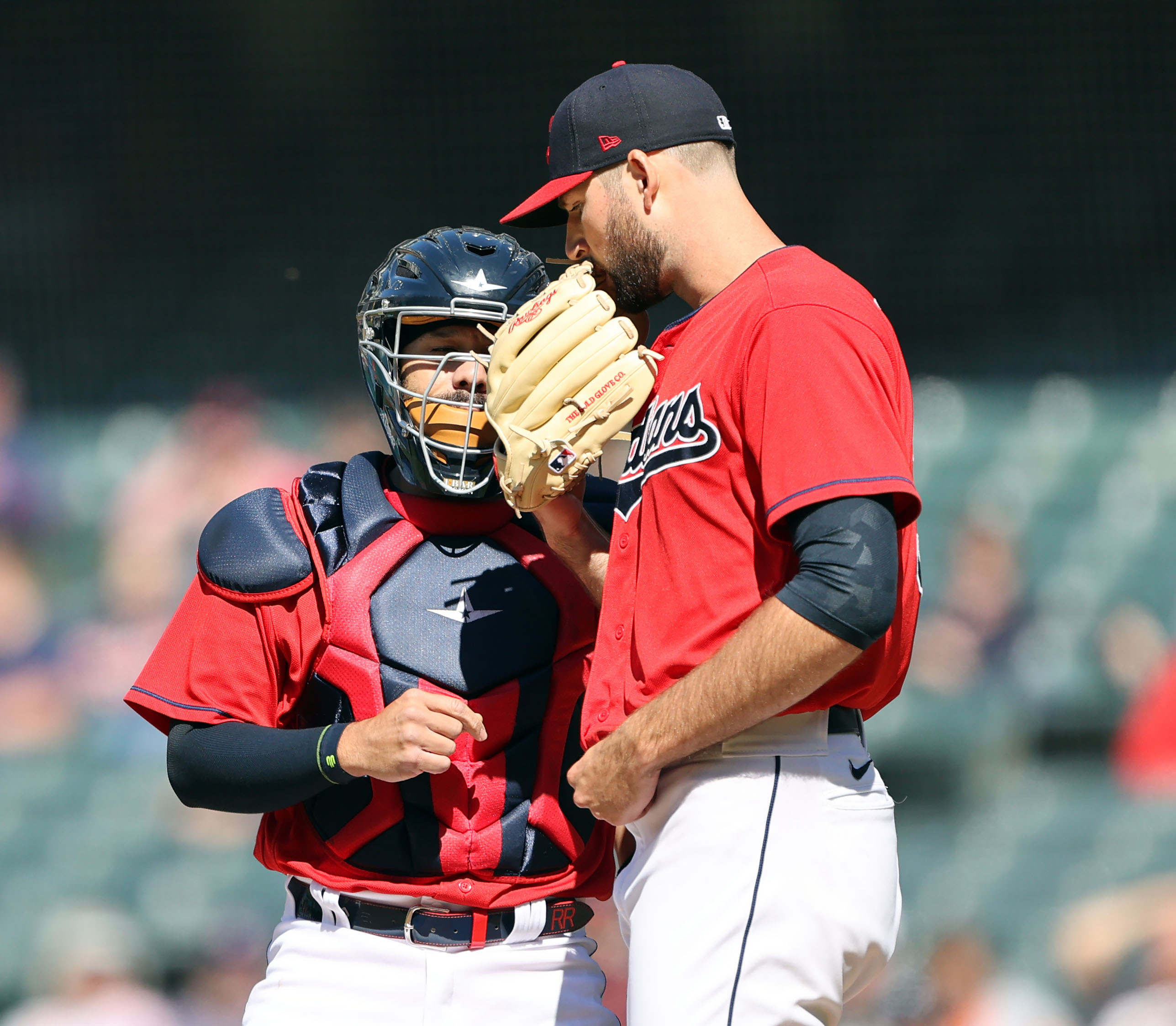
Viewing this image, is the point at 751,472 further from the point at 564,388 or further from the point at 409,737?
the point at 409,737

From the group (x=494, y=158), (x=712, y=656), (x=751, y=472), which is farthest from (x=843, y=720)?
(x=494, y=158)

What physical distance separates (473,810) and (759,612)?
0.55 m

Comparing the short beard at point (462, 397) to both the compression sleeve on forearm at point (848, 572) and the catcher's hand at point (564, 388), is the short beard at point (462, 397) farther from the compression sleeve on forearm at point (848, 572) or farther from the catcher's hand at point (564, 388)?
the compression sleeve on forearm at point (848, 572)

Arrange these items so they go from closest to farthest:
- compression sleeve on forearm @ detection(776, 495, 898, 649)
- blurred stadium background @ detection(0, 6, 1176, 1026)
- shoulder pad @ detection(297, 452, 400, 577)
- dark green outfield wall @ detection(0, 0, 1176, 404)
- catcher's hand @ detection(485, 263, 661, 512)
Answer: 1. compression sleeve on forearm @ detection(776, 495, 898, 649)
2. catcher's hand @ detection(485, 263, 661, 512)
3. shoulder pad @ detection(297, 452, 400, 577)
4. blurred stadium background @ detection(0, 6, 1176, 1026)
5. dark green outfield wall @ detection(0, 0, 1176, 404)

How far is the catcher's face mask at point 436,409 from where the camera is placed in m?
1.80

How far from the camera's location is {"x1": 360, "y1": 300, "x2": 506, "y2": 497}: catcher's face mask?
71.1 inches

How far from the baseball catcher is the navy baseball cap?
0.21m

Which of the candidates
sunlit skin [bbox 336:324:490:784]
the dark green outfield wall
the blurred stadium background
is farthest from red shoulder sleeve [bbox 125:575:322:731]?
the dark green outfield wall

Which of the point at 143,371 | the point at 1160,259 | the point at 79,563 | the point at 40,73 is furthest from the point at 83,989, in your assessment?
the point at 1160,259

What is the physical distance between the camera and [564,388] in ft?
5.41

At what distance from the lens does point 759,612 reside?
1.42 metres

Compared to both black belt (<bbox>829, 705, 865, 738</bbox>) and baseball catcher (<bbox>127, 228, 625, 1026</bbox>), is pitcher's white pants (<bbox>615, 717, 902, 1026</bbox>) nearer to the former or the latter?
black belt (<bbox>829, 705, 865, 738</bbox>)

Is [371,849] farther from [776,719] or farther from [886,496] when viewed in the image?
[886,496]

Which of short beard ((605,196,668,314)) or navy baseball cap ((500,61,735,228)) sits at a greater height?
navy baseball cap ((500,61,735,228))
